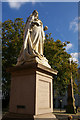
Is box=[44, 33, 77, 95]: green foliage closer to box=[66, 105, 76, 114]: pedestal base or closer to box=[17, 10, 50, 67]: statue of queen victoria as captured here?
box=[66, 105, 76, 114]: pedestal base

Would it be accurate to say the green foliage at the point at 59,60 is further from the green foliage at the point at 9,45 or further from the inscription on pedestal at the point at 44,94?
the inscription on pedestal at the point at 44,94

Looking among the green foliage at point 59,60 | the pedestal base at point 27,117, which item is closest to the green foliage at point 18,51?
the green foliage at point 59,60

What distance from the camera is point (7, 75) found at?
17.3m

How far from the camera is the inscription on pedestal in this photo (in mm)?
5959

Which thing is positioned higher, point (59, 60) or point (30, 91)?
point (59, 60)

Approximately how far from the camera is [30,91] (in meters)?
5.78

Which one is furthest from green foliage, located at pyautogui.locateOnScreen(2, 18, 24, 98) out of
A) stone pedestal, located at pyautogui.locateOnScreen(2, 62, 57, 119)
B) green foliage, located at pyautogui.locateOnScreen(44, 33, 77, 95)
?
stone pedestal, located at pyautogui.locateOnScreen(2, 62, 57, 119)

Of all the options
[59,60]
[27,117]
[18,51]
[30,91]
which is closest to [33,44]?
[30,91]

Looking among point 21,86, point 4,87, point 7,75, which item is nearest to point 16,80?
point 21,86

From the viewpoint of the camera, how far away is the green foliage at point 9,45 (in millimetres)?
17344

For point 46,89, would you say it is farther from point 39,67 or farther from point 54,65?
point 54,65

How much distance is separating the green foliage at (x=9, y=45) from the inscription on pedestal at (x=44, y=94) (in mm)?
11049

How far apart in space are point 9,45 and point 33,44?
11286 mm

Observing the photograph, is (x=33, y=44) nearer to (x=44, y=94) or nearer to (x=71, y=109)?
(x=44, y=94)
